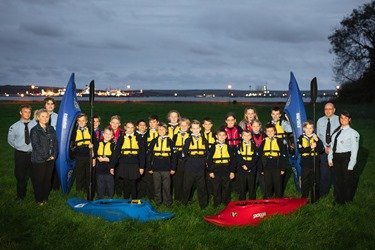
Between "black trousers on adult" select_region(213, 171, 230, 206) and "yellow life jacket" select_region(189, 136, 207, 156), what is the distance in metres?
0.59

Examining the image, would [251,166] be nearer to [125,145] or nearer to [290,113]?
[290,113]

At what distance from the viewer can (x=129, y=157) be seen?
10016mm

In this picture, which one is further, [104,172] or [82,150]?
[82,150]

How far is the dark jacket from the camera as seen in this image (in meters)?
9.23

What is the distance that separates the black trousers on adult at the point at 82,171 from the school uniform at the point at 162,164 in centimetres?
181

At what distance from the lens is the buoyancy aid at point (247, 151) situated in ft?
32.8

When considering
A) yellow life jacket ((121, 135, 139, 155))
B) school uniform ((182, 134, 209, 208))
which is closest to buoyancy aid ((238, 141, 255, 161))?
school uniform ((182, 134, 209, 208))

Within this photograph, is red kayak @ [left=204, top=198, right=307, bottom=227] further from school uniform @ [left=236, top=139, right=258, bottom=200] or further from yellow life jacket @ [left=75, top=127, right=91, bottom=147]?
yellow life jacket @ [left=75, top=127, right=91, bottom=147]

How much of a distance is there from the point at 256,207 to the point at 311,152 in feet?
7.77

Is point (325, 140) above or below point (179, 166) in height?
above

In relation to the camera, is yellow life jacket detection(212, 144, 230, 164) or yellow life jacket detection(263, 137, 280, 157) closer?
yellow life jacket detection(212, 144, 230, 164)

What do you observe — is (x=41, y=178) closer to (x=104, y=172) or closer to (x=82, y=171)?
(x=104, y=172)

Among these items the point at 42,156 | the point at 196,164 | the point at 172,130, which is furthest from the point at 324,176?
the point at 42,156

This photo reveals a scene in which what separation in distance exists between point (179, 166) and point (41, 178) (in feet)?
10.0
